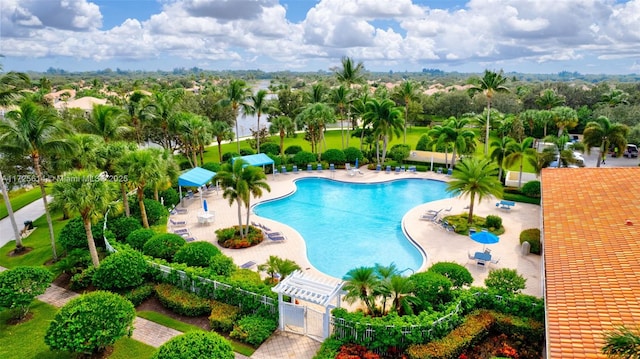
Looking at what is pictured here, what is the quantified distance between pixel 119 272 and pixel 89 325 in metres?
4.07

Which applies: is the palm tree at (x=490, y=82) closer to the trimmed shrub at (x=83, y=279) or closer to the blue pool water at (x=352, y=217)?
the blue pool water at (x=352, y=217)

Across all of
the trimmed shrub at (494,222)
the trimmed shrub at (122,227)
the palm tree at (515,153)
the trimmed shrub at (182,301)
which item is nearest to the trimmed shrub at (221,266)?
the trimmed shrub at (182,301)

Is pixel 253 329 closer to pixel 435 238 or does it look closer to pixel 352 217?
pixel 435 238

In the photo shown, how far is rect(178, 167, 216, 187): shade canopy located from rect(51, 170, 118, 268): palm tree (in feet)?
36.1

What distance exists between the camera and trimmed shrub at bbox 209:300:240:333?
49.8 feet

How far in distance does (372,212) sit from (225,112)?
85.3 feet

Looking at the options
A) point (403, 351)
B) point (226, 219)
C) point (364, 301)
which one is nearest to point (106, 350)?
point (364, 301)

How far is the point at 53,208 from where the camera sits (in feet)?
57.4

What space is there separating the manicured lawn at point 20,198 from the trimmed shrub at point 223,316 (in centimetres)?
2238

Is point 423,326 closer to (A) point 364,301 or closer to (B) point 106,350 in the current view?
(A) point 364,301

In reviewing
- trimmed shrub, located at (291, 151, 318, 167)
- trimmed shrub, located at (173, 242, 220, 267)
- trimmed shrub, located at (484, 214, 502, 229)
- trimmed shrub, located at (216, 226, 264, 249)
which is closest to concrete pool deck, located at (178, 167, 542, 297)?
trimmed shrub, located at (216, 226, 264, 249)

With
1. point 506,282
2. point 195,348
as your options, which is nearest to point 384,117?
point 506,282

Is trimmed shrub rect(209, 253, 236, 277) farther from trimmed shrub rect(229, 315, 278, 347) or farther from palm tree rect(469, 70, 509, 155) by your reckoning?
palm tree rect(469, 70, 509, 155)

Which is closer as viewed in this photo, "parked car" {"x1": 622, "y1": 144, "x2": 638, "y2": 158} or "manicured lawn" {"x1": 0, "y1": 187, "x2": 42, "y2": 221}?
"manicured lawn" {"x1": 0, "y1": 187, "x2": 42, "y2": 221}
